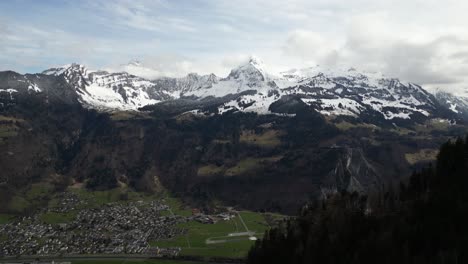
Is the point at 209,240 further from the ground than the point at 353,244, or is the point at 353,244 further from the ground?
the point at 353,244

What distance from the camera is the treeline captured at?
77812 millimetres

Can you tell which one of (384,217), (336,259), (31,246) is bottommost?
(31,246)

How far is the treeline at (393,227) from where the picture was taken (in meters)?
77.8

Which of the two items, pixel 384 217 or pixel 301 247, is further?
pixel 301 247

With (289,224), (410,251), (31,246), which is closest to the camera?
(410,251)

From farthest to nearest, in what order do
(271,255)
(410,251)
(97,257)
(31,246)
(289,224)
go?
1. (31,246)
2. (97,257)
3. (289,224)
4. (271,255)
5. (410,251)

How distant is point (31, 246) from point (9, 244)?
928cm

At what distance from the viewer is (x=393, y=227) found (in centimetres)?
8688

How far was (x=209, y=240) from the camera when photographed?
19175 cm

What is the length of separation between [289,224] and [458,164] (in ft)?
143

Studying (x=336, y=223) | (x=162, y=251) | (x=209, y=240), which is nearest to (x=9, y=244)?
(x=162, y=251)

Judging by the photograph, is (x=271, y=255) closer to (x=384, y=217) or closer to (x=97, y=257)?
(x=384, y=217)

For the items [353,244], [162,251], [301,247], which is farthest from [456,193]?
[162,251]

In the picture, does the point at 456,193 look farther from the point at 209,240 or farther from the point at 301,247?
the point at 209,240
